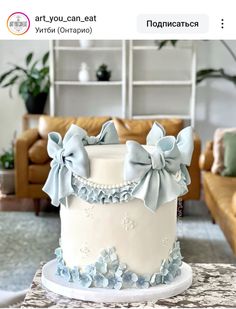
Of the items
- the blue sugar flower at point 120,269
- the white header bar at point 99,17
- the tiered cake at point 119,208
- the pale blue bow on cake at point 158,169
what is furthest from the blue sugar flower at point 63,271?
the white header bar at point 99,17

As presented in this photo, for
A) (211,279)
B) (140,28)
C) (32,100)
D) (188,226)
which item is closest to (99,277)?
(211,279)

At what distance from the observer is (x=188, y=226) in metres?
3.88

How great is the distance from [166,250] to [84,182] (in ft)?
0.77

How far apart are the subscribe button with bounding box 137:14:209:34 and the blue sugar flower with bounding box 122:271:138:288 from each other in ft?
2.57

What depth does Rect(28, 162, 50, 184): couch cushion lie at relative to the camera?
4098 millimetres

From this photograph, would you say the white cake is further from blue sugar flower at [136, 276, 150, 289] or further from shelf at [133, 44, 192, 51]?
shelf at [133, 44, 192, 51]

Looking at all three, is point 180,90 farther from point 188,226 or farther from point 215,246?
point 215,246

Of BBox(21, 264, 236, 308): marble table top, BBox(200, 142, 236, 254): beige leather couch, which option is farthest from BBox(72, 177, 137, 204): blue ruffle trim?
BBox(200, 142, 236, 254): beige leather couch

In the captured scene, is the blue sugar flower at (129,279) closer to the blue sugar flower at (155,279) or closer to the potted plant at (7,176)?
the blue sugar flower at (155,279)

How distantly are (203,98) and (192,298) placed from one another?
4.20 meters

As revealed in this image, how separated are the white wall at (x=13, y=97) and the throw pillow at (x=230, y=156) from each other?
79.9 inches

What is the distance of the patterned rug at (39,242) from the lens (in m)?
3.07

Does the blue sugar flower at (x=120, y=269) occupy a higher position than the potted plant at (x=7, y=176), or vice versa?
the blue sugar flower at (x=120, y=269)

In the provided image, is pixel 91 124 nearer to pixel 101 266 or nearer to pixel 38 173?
pixel 38 173
